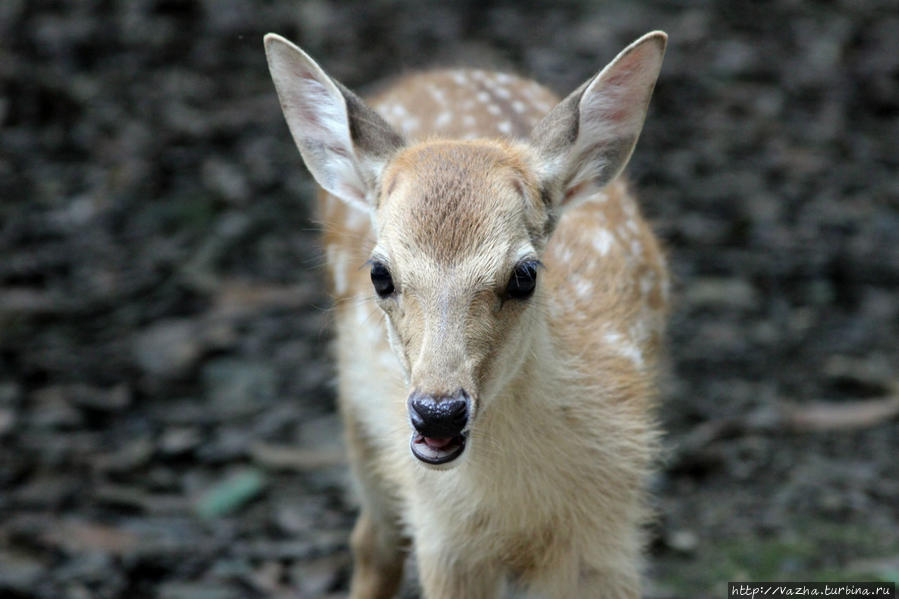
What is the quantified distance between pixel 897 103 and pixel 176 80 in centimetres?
567

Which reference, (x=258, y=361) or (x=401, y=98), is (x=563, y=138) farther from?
(x=258, y=361)

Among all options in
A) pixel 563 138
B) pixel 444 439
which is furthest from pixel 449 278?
pixel 563 138

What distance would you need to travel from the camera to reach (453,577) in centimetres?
395

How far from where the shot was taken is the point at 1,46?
29.0 feet

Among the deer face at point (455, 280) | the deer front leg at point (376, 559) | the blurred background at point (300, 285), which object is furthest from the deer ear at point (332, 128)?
the deer front leg at point (376, 559)

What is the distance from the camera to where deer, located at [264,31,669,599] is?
3209 mm

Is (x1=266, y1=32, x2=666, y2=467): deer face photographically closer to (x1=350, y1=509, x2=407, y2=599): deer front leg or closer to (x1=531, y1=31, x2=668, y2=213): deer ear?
(x1=531, y1=31, x2=668, y2=213): deer ear

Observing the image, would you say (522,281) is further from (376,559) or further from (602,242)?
(376,559)

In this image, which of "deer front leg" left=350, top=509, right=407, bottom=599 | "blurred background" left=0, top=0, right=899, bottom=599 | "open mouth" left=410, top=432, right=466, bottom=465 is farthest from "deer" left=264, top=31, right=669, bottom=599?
"blurred background" left=0, top=0, right=899, bottom=599

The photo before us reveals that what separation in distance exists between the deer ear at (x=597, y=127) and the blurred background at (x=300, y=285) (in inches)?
66.9

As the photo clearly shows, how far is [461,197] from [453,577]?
135 centimetres

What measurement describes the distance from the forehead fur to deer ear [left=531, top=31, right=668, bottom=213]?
0.35ft

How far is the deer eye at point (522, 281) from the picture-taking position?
3.28 meters

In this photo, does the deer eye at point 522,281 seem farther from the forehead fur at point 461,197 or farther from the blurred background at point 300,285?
the blurred background at point 300,285
